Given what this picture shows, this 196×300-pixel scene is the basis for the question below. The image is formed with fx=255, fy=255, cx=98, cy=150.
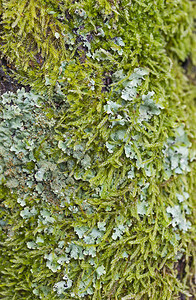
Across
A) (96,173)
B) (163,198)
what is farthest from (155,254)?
(96,173)

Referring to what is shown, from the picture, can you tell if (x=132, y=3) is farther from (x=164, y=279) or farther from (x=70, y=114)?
(x=164, y=279)

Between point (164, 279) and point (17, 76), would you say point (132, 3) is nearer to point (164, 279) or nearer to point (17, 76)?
point (17, 76)

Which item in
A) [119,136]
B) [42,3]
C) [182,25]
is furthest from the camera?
[182,25]

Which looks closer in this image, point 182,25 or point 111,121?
point 111,121

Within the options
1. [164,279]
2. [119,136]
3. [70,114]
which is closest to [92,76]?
[70,114]

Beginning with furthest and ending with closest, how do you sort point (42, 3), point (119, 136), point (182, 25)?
point (182, 25) → point (119, 136) → point (42, 3)

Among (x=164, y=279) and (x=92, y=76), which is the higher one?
(x=92, y=76)

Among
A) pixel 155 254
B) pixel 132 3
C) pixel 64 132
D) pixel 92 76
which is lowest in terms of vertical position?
pixel 155 254
